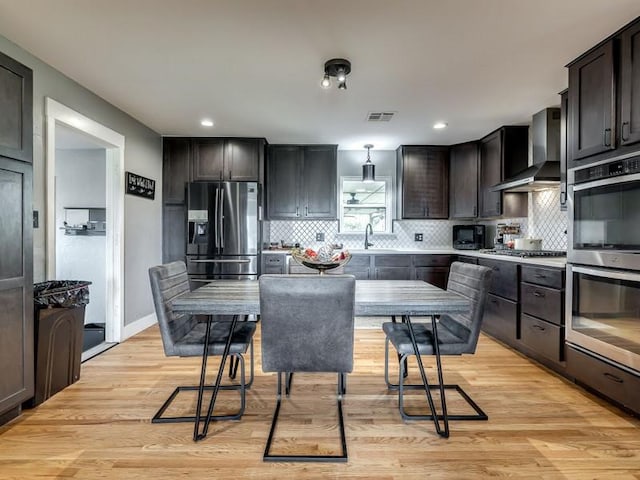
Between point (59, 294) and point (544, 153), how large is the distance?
4.24m

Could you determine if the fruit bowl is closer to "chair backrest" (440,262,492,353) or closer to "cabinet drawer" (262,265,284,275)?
"chair backrest" (440,262,492,353)

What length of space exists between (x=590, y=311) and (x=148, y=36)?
3393 mm

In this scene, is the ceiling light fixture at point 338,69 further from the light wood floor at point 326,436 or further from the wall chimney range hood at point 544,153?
the light wood floor at point 326,436

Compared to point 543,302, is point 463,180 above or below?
above

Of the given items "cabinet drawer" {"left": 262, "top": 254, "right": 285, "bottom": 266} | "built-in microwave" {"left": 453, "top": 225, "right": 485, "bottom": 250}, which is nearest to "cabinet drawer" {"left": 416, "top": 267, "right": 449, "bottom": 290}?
"built-in microwave" {"left": 453, "top": 225, "right": 485, "bottom": 250}

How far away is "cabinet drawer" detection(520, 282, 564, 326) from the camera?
8.59 ft

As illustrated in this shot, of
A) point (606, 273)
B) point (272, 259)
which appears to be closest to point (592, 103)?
point (606, 273)

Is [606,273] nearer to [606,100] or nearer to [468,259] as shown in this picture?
[606,100]

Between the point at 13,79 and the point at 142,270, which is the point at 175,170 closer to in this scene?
the point at 142,270

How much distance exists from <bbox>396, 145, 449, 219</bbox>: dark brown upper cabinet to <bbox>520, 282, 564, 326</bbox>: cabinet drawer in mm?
1884

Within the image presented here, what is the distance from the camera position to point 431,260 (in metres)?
4.48

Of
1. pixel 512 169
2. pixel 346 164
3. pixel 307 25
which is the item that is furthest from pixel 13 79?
pixel 512 169

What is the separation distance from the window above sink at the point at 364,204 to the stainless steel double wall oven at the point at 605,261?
269cm

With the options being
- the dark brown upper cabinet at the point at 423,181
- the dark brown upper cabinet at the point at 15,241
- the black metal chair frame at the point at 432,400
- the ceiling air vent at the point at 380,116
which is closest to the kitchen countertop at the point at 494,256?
the dark brown upper cabinet at the point at 423,181
